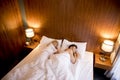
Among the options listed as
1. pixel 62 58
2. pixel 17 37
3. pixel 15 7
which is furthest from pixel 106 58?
pixel 15 7

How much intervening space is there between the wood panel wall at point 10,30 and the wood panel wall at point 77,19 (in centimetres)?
33

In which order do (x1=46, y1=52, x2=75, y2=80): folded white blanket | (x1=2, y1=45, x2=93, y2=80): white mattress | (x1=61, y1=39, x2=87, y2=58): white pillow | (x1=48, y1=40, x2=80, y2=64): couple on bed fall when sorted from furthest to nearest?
1. (x1=61, y1=39, x2=87, y2=58): white pillow
2. (x1=48, y1=40, x2=80, y2=64): couple on bed
3. (x1=2, y1=45, x2=93, y2=80): white mattress
4. (x1=46, y1=52, x2=75, y2=80): folded white blanket

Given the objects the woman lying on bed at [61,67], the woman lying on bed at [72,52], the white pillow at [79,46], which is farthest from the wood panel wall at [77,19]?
the woman lying on bed at [61,67]

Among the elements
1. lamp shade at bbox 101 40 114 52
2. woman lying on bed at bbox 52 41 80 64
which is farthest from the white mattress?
lamp shade at bbox 101 40 114 52

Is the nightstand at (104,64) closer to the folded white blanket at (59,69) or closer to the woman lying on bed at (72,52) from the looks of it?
the woman lying on bed at (72,52)

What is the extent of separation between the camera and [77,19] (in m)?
2.04

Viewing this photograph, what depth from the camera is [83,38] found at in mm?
2176

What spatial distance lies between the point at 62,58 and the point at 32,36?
109 centimetres

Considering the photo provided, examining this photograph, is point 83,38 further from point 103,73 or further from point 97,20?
point 103,73

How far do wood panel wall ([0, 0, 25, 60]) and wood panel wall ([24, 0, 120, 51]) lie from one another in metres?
0.33

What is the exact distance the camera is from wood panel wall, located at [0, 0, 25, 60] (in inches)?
71.8

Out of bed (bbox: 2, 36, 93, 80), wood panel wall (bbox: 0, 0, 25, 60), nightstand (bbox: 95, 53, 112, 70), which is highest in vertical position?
wood panel wall (bbox: 0, 0, 25, 60)

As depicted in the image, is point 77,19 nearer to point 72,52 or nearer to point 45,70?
point 72,52

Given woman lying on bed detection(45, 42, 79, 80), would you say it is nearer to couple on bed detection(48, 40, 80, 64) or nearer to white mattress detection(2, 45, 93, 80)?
couple on bed detection(48, 40, 80, 64)
